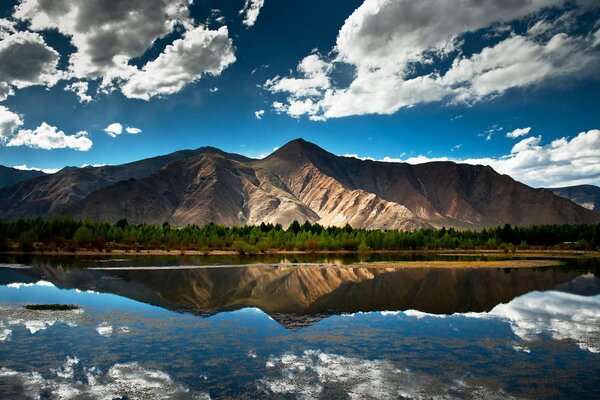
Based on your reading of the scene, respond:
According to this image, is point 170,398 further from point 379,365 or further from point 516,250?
point 516,250

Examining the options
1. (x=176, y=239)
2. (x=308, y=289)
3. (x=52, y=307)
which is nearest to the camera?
(x=52, y=307)

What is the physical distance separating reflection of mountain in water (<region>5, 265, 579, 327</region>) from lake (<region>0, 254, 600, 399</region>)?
318 mm

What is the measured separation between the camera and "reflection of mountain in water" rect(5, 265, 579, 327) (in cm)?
4378

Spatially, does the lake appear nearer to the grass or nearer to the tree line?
the grass

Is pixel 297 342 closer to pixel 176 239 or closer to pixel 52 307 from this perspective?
pixel 52 307

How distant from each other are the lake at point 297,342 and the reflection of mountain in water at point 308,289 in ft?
1.04

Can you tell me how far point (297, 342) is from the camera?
94.9ft

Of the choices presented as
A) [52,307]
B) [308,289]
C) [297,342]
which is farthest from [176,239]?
[297,342]

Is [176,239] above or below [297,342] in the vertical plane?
above

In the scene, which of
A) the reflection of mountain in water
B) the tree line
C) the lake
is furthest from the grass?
the tree line

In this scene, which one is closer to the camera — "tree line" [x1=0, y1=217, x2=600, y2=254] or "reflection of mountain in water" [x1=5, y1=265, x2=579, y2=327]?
"reflection of mountain in water" [x1=5, y1=265, x2=579, y2=327]

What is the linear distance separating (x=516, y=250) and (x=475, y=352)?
604ft

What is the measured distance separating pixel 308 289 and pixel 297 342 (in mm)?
27972

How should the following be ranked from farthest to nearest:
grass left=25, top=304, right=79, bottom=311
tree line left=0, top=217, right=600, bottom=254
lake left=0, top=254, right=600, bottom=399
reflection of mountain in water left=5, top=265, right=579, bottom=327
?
tree line left=0, top=217, right=600, bottom=254 < reflection of mountain in water left=5, top=265, right=579, bottom=327 < grass left=25, top=304, right=79, bottom=311 < lake left=0, top=254, right=600, bottom=399
